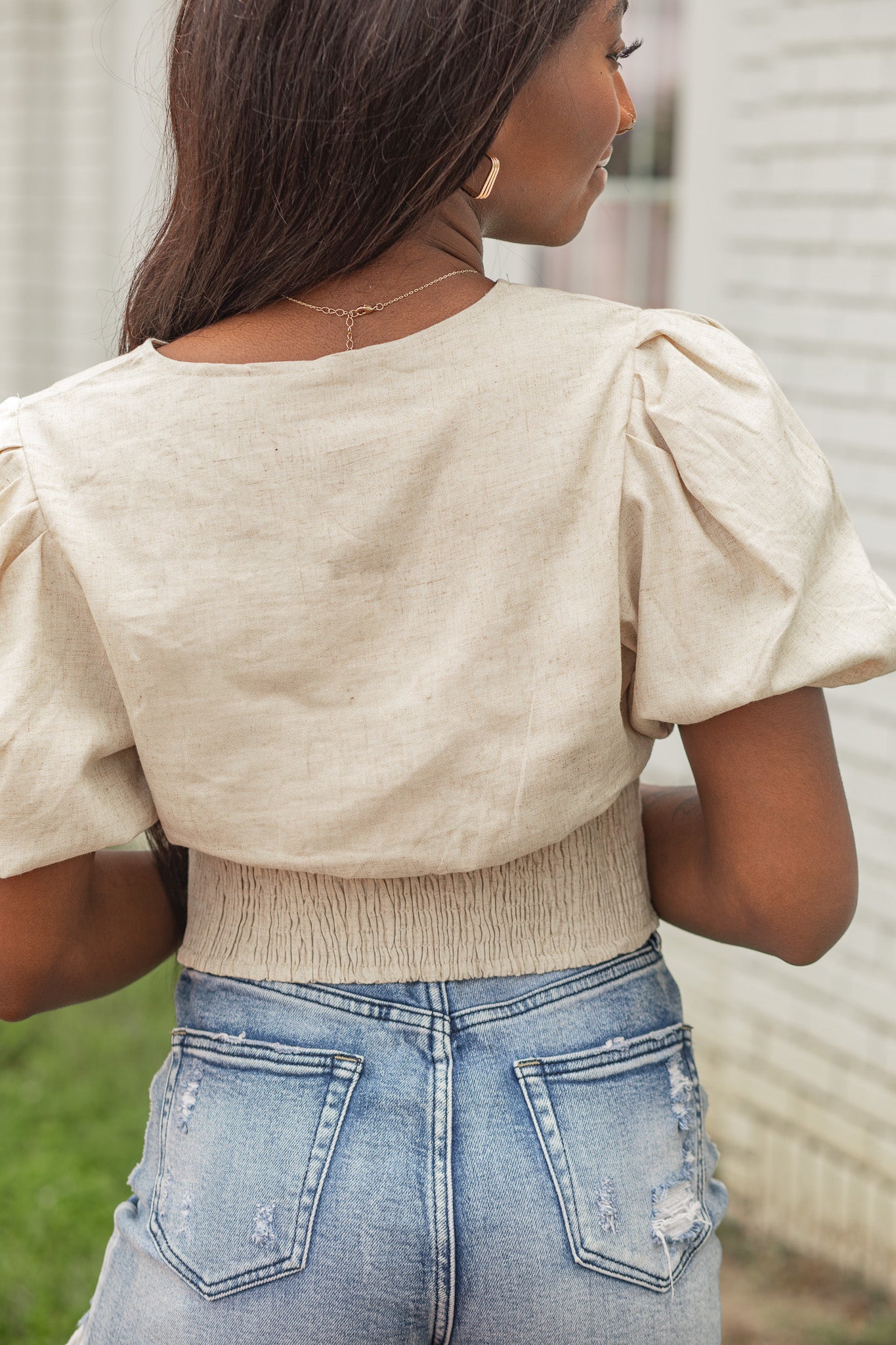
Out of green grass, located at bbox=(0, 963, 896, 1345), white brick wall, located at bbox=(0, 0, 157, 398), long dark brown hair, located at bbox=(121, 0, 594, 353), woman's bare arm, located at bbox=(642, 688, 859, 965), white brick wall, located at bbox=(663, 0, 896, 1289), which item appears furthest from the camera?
white brick wall, located at bbox=(0, 0, 157, 398)

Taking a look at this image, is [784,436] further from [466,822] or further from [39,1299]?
[39,1299]

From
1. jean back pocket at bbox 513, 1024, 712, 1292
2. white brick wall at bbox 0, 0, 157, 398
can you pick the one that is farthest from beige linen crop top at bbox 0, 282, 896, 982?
white brick wall at bbox 0, 0, 157, 398

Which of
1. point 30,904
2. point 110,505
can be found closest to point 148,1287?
point 30,904

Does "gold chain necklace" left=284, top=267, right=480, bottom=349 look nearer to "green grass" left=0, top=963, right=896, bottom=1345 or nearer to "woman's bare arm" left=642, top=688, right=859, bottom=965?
"woman's bare arm" left=642, top=688, right=859, bottom=965

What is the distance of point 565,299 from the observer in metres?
1.22

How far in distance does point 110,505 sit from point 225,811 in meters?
0.28

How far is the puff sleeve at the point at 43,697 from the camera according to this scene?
1.21m

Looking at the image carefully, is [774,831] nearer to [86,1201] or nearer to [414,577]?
[414,577]

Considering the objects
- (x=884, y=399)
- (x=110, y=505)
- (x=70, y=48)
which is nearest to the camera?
(x=110, y=505)

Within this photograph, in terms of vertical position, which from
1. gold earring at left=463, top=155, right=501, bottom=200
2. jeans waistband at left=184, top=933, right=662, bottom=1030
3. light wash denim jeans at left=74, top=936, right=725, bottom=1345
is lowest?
light wash denim jeans at left=74, top=936, right=725, bottom=1345

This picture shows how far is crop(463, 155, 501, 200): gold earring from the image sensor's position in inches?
47.8

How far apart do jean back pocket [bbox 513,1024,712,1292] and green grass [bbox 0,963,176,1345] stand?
1.67 m

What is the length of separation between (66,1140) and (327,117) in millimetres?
3447

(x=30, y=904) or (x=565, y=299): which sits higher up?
(x=565, y=299)
